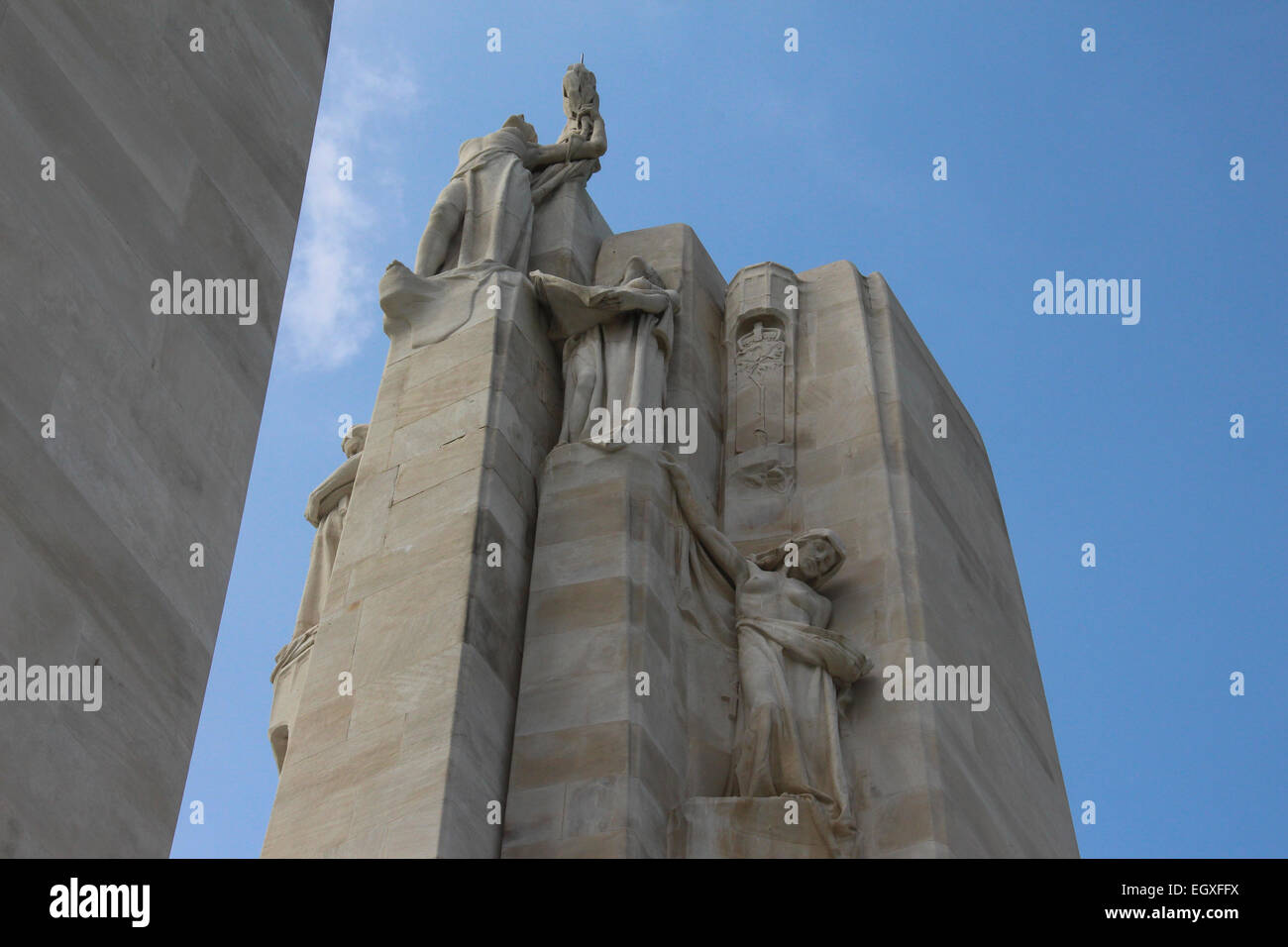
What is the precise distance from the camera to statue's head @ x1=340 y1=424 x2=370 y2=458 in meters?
16.8

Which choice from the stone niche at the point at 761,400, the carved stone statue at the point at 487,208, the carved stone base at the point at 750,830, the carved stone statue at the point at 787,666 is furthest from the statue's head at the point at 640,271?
the carved stone base at the point at 750,830

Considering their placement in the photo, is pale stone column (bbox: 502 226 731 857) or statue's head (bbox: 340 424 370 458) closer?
pale stone column (bbox: 502 226 731 857)

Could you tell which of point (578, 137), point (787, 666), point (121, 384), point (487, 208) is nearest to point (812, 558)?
point (787, 666)

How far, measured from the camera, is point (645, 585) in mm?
13641

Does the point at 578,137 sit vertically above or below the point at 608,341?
above

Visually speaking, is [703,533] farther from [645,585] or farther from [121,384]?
[121,384]

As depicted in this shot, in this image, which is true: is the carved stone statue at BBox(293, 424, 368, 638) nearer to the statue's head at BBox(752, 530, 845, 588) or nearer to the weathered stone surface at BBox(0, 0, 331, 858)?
the statue's head at BBox(752, 530, 845, 588)

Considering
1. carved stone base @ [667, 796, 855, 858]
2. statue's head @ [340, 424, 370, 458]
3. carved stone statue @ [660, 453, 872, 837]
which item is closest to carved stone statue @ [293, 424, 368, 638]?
statue's head @ [340, 424, 370, 458]

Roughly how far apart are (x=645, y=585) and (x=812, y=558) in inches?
71.6

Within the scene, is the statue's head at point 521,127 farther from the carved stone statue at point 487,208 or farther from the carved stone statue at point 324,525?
the carved stone statue at point 324,525

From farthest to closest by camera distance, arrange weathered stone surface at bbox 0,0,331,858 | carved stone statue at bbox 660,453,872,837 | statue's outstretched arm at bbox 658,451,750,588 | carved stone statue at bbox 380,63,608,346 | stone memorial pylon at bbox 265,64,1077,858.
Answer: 1. carved stone statue at bbox 380,63,608,346
2. statue's outstretched arm at bbox 658,451,750,588
3. carved stone statue at bbox 660,453,872,837
4. stone memorial pylon at bbox 265,64,1077,858
5. weathered stone surface at bbox 0,0,331,858
